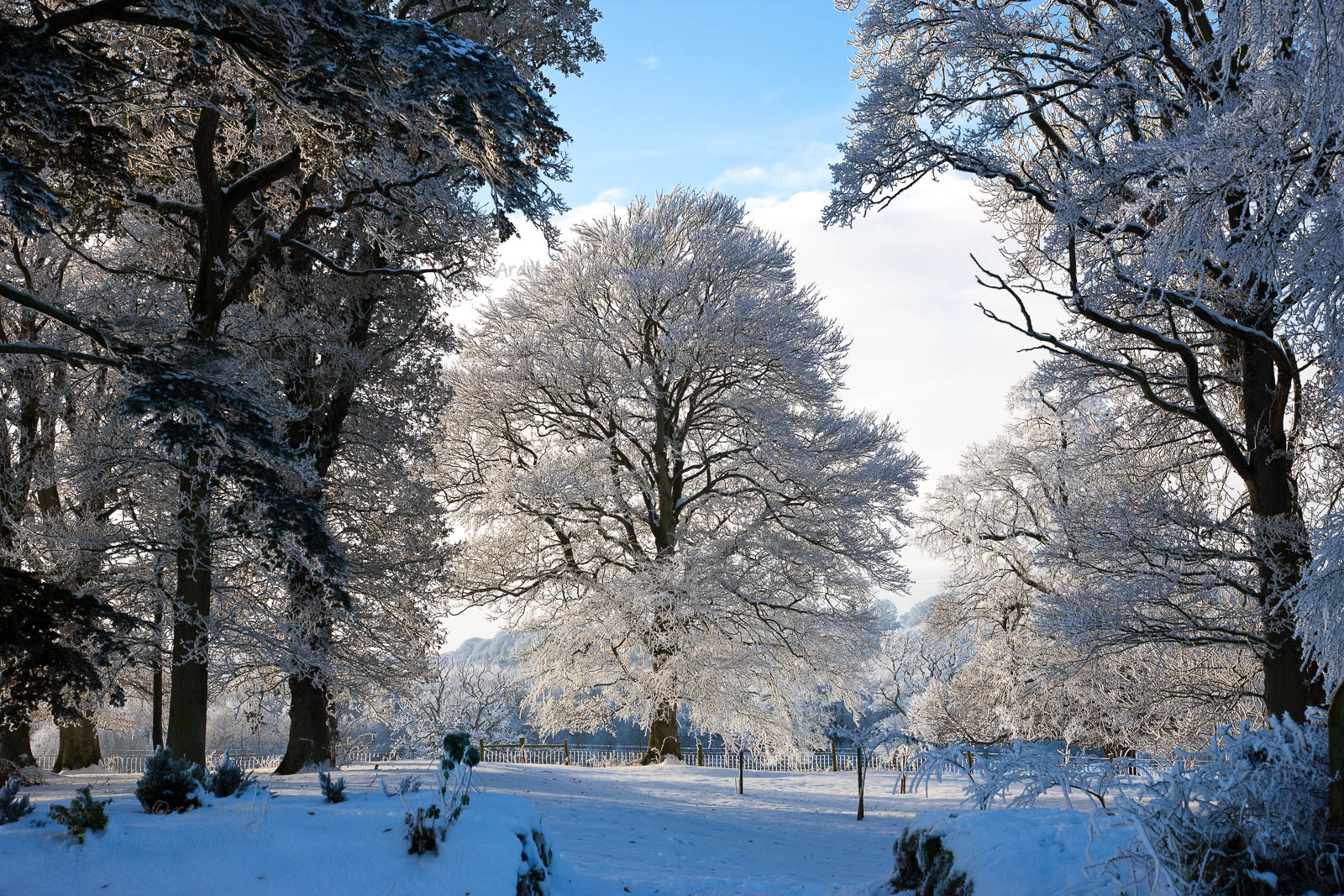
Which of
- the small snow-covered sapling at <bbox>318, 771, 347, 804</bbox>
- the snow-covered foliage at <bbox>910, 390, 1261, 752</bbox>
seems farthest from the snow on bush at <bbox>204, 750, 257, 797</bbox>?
the snow-covered foliage at <bbox>910, 390, 1261, 752</bbox>

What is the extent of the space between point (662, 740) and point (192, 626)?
11.1 meters

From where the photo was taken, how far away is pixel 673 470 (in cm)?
1825

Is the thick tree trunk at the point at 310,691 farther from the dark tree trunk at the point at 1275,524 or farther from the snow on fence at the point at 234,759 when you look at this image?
the dark tree trunk at the point at 1275,524

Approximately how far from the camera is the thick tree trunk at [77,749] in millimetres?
16156

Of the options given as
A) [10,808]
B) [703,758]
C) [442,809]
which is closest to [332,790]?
[442,809]

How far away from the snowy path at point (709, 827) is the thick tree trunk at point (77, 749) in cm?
814

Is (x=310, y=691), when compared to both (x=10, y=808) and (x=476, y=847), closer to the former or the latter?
(x=10, y=808)

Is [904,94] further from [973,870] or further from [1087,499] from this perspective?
[973,870]

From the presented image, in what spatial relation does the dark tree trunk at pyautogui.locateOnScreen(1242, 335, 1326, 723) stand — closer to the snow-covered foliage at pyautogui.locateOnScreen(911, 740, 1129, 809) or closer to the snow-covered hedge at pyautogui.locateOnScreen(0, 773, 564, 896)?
the snow-covered foliage at pyautogui.locateOnScreen(911, 740, 1129, 809)

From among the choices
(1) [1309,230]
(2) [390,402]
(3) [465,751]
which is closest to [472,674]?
(2) [390,402]

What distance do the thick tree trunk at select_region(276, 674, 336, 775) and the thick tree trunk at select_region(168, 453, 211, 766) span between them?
2.68 metres

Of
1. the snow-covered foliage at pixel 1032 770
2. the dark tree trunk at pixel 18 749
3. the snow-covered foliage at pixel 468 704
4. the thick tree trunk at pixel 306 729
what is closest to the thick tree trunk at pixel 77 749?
the dark tree trunk at pixel 18 749

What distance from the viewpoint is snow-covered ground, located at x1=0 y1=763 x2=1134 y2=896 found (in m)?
4.94

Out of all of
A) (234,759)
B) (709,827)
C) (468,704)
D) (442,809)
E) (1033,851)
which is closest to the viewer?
(1033,851)
